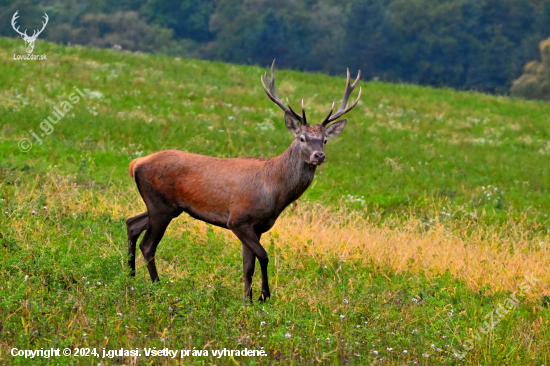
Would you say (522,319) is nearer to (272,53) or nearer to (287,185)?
(287,185)

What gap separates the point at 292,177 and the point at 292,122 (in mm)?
615

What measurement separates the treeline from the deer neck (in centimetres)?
4490

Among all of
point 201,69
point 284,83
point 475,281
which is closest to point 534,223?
point 475,281

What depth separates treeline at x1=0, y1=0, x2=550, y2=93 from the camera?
5150 cm

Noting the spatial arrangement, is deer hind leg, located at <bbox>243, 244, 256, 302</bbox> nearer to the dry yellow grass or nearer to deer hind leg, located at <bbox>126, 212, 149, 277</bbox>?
deer hind leg, located at <bbox>126, 212, 149, 277</bbox>

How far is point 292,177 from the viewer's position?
21.7ft

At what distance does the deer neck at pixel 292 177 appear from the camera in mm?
6582

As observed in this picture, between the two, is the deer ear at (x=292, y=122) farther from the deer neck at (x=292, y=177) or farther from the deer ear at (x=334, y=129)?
the deer ear at (x=334, y=129)

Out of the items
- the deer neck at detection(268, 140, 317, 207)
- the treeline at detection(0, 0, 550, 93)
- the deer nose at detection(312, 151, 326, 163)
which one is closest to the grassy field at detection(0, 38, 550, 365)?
the deer neck at detection(268, 140, 317, 207)

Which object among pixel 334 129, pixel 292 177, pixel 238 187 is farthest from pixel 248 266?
pixel 334 129

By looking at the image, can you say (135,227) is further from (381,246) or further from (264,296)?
(381,246)

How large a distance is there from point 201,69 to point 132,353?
20137 millimetres

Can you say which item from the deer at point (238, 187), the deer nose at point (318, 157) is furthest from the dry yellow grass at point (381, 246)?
the deer nose at point (318, 157)

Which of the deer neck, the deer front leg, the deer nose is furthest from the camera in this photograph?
the deer neck
